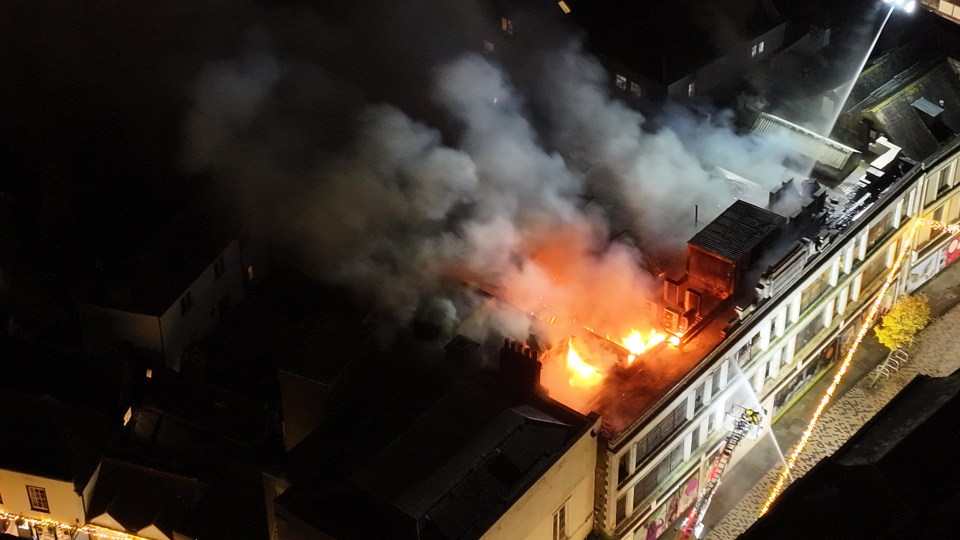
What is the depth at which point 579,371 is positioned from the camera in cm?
4362

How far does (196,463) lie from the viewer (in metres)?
43.5

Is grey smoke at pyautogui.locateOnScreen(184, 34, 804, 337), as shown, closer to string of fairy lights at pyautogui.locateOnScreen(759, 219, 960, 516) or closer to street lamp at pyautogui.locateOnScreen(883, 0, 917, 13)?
string of fairy lights at pyautogui.locateOnScreen(759, 219, 960, 516)

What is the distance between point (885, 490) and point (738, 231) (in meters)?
20.2

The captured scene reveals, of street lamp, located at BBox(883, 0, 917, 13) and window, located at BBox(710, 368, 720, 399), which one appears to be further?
street lamp, located at BBox(883, 0, 917, 13)

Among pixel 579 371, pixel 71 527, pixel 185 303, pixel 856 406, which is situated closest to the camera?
pixel 71 527

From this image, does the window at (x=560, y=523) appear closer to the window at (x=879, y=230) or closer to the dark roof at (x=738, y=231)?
the dark roof at (x=738, y=231)

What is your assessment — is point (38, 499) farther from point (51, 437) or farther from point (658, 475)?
point (658, 475)

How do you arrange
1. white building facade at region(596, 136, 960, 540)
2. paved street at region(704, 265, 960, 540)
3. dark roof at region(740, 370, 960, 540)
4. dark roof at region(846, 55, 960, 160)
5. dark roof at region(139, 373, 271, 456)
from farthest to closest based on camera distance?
1. dark roof at region(846, 55, 960, 160)
2. paved street at region(704, 265, 960, 540)
3. dark roof at region(139, 373, 271, 456)
4. white building facade at region(596, 136, 960, 540)
5. dark roof at region(740, 370, 960, 540)

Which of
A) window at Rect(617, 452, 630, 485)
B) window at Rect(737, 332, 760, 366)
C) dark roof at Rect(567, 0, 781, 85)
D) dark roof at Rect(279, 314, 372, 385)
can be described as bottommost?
window at Rect(617, 452, 630, 485)

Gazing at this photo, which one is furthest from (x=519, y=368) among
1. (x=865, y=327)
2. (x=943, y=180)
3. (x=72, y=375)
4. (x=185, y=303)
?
(x=943, y=180)

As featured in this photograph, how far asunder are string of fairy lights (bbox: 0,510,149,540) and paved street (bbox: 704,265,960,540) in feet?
67.4

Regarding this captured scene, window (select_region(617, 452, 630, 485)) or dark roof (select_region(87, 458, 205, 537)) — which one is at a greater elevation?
window (select_region(617, 452, 630, 485))

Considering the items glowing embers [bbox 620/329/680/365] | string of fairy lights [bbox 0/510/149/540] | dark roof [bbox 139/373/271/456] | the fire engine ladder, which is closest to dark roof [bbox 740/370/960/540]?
glowing embers [bbox 620/329/680/365]

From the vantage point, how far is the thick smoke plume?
46.8 m
